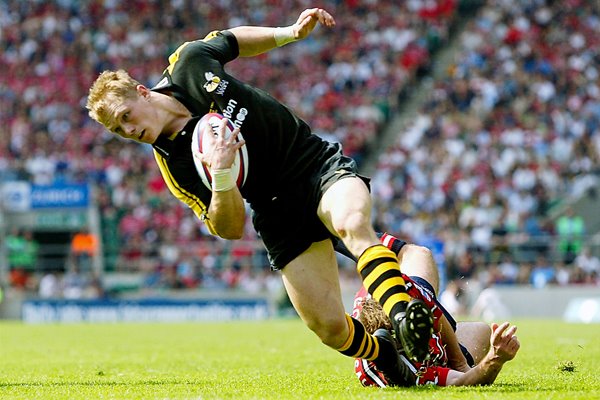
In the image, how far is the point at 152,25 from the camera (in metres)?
34.8

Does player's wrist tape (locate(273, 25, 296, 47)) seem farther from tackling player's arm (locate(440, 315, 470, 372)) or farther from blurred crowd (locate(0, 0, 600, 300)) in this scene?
blurred crowd (locate(0, 0, 600, 300))

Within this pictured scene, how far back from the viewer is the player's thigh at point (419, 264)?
733cm

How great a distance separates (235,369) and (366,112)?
2149 centimetres

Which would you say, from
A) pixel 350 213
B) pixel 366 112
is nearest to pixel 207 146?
pixel 350 213

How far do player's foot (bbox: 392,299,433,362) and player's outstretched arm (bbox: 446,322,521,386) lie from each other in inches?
35.7

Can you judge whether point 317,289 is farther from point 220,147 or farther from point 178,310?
point 178,310

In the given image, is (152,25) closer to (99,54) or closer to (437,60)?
(99,54)

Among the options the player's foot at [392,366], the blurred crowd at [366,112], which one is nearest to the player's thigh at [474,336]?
the player's foot at [392,366]

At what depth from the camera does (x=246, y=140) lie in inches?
269

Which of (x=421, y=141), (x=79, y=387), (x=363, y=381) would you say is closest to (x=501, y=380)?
(x=363, y=381)

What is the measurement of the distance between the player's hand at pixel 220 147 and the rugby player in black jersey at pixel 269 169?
0.05m

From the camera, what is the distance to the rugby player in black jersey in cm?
670

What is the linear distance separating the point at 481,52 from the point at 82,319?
531 inches

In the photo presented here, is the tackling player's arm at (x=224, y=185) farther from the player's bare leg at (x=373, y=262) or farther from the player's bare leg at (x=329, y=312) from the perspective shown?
the player's bare leg at (x=329, y=312)
